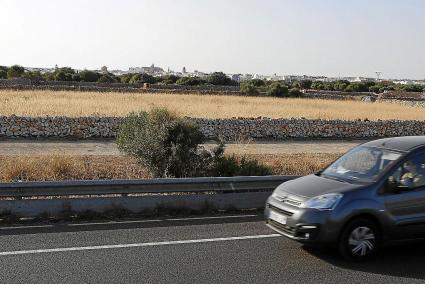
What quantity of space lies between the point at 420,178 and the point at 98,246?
4.49 metres

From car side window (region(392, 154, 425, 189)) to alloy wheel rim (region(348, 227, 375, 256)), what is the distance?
2.69 ft

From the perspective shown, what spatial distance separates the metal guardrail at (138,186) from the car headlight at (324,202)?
3155mm

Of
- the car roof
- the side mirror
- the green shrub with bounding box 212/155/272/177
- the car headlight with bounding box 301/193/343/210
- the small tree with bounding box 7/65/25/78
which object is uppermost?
the small tree with bounding box 7/65/25/78

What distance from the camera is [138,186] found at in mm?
9578

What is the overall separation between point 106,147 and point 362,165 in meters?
13.5

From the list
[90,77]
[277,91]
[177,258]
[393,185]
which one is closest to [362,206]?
[393,185]

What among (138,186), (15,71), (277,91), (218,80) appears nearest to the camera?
(138,186)

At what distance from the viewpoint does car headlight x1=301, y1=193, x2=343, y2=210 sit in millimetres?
7039

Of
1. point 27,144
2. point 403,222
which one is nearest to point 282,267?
point 403,222

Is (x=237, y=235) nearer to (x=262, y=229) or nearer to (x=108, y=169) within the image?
(x=262, y=229)

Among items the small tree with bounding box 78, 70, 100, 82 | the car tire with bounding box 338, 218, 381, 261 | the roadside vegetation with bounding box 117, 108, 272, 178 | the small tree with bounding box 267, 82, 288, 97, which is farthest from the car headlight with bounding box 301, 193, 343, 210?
the small tree with bounding box 78, 70, 100, 82

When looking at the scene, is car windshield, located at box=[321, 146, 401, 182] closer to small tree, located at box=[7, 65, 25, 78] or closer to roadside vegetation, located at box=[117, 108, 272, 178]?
roadside vegetation, located at box=[117, 108, 272, 178]

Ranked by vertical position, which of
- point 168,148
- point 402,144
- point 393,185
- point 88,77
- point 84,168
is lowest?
point 84,168

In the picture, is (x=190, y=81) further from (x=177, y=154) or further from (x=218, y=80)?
(x=177, y=154)
